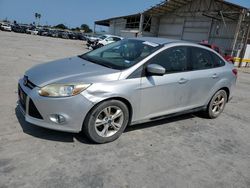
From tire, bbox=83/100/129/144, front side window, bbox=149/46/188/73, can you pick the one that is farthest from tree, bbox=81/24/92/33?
tire, bbox=83/100/129/144

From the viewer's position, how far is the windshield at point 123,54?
159 inches

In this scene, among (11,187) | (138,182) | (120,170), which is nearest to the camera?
(11,187)

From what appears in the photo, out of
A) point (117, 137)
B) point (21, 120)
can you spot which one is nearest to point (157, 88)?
point (117, 137)

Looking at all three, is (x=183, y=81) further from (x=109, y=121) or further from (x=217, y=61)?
(x=109, y=121)

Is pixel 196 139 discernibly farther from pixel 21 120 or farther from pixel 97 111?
pixel 21 120

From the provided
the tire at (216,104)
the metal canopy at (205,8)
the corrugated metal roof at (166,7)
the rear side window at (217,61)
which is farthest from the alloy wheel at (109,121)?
the corrugated metal roof at (166,7)

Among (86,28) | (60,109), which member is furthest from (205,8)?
(86,28)

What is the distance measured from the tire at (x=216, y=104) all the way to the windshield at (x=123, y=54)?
6.34ft

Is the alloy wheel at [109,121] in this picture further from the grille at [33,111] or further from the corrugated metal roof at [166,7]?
the corrugated metal roof at [166,7]

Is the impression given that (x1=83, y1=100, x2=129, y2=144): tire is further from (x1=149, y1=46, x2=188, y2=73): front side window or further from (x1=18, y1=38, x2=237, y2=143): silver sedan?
(x1=149, y1=46, x2=188, y2=73): front side window

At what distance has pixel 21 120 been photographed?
4.26m

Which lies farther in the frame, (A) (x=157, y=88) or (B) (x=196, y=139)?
(B) (x=196, y=139)

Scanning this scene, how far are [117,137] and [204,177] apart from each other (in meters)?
1.39

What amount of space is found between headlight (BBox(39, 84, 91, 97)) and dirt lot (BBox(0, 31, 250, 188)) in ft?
2.45
